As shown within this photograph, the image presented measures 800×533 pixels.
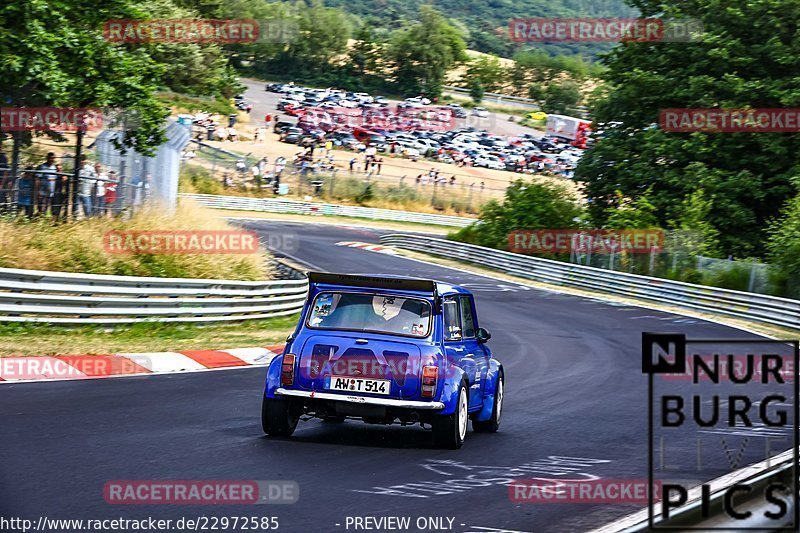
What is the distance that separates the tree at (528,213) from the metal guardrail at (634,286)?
5.01ft

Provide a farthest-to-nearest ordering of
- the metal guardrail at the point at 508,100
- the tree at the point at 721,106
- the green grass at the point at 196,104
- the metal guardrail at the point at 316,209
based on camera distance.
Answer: the metal guardrail at the point at 508,100 → the green grass at the point at 196,104 → the metal guardrail at the point at 316,209 → the tree at the point at 721,106

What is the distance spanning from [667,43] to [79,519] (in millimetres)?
38448

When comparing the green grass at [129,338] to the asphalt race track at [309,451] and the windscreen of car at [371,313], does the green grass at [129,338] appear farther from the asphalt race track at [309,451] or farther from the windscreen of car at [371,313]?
the windscreen of car at [371,313]

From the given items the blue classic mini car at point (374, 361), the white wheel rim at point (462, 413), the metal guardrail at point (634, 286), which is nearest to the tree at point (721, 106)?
the metal guardrail at point (634, 286)

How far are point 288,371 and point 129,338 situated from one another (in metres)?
8.52

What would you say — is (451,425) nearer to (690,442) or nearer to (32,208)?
(690,442)

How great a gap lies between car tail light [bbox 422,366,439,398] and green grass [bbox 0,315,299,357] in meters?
7.20

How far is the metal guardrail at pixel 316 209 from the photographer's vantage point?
5694cm

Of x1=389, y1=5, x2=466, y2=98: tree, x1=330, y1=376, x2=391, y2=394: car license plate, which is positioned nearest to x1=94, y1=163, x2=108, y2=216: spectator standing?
x1=330, y1=376, x2=391, y2=394: car license plate

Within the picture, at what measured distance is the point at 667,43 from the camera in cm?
4162

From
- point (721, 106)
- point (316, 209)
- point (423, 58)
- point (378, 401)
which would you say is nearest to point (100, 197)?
point (378, 401)

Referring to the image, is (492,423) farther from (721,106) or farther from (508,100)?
(508,100)

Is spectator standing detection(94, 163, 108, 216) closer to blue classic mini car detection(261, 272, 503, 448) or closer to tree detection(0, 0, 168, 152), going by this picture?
tree detection(0, 0, 168, 152)

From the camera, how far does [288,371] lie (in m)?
10.0
